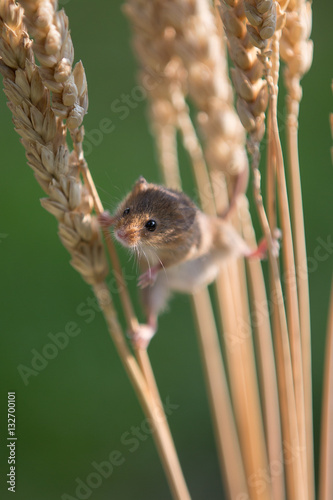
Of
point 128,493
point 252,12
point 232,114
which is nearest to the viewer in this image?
point 252,12

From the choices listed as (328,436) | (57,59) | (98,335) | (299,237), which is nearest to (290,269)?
(299,237)

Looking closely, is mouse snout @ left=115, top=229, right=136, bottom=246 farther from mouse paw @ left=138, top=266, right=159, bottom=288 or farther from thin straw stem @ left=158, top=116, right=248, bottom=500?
thin straw stem @ left=158, top=116, right=248, bottom=500

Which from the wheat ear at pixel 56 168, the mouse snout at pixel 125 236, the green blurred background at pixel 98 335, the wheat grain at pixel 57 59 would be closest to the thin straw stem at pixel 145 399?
the wheat ear at pixel 56 168

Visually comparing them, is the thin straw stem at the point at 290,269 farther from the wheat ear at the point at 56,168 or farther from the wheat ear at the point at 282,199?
the wheat ear at the point at 56,168

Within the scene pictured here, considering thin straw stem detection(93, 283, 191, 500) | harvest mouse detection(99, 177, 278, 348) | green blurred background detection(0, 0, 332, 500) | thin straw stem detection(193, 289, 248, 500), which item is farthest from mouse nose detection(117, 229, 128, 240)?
green blurred background detection(0, 0, 332, 500)

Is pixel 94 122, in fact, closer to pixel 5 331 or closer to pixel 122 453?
pixel 5 331

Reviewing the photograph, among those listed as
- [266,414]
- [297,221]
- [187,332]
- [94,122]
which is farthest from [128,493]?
[94,122]
